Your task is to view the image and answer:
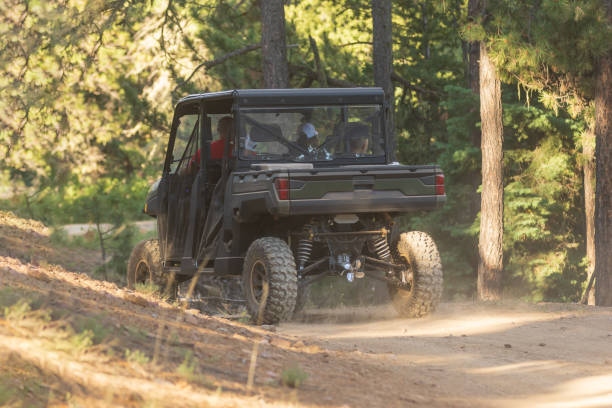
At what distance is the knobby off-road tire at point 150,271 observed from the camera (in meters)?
11.6

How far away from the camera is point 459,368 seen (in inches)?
270

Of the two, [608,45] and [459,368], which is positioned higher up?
[608,45]

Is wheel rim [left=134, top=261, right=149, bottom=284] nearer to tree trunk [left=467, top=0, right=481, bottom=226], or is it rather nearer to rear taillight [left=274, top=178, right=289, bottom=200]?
rear taillight [left=274, top=178, right=289, bottom=200]

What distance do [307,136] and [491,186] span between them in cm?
621

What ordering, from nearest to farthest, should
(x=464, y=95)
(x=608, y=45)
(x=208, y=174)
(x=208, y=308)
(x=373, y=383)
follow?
1. (x=373, y=383)
2. (x=208, y=174)
3. (x=608, y=45)
4. (x=208, y=308)
5. (x=464, y=95)

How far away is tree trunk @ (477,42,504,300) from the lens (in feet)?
50.8

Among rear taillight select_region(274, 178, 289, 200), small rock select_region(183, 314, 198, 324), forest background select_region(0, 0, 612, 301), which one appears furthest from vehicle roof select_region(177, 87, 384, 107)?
forest background select_region(0, 0, 612, 301)

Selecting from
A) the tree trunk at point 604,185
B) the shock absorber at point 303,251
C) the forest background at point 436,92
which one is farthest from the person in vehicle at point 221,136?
the tree trunk at point 604,185

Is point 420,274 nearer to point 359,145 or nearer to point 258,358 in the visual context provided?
point 359,145

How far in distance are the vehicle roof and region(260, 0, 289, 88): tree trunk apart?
6.59 meters

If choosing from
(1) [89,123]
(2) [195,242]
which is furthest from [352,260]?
(1) [89,123]

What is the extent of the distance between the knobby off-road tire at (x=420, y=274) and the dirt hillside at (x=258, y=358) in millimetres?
385

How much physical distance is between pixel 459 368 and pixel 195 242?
15.3 feet

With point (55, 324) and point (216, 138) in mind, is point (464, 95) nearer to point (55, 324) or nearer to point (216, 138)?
point (216, 138)
